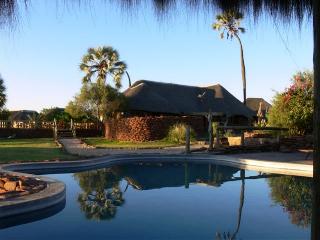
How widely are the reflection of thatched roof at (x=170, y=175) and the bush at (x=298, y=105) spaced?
5188mm

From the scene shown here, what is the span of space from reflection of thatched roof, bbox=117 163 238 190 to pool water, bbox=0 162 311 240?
0.09 ft

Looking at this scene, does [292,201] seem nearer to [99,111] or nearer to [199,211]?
[199,211]

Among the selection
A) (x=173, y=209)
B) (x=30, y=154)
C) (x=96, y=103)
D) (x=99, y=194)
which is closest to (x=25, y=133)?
(x=96, y=103)

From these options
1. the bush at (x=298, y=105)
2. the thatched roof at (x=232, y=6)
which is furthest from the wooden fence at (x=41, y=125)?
the thatched roof at (x=232, y=6)

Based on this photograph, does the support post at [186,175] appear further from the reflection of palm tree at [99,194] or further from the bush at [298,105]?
the bush at [298,105]

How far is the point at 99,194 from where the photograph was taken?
29.1 ft

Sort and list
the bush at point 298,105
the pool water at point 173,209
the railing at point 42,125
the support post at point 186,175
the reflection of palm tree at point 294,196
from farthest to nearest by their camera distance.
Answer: the railing at point 42,125, the bush at point 298,105, the support post at point 186,175, the reflection of palm tree at point 294,196, the pool water at point 173,209

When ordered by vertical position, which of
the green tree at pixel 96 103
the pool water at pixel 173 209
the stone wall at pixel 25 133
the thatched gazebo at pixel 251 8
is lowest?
the pool water at pixel 173 209

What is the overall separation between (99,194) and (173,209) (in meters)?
2.04

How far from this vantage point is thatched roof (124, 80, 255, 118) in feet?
101

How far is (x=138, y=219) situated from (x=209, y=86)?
107 feet

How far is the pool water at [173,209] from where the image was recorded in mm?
5755

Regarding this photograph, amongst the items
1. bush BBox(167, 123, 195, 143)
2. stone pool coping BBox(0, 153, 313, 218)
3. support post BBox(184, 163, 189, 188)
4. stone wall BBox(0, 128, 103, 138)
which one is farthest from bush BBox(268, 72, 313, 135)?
stone wall BBox(0, 128, 103, 138)

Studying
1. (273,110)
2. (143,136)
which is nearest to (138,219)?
(273,110)
